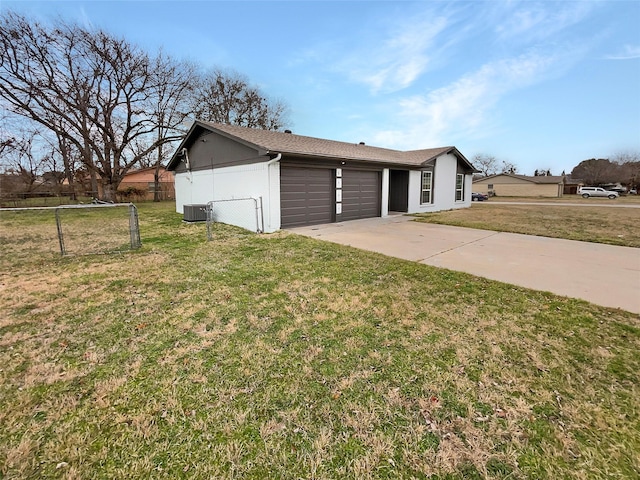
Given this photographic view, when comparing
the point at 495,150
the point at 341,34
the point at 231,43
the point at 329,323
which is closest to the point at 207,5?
the point at 231,43

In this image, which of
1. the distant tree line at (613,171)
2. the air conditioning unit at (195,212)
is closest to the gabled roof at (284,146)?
A: the air conditioning unit at (195,212)

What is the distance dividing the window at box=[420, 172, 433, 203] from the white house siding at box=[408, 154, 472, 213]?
0.24m

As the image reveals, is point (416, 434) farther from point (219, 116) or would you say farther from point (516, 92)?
point (219, 116)

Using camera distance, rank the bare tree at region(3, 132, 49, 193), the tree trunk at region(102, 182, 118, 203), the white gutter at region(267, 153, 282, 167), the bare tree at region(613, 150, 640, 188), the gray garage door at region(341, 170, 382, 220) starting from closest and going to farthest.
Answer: the white gutter at region(267, 153, 282, 167)
the gray garage door at region(341, 170, 382, 220)
the bare tree at region(3, 132, 49, 193)
the tree trunk at region(102, 182, 118, 203)
the bare tree at region(613, 150, 640, 188)

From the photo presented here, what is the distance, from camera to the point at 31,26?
60.1 ft

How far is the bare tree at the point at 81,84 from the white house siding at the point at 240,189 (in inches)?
496

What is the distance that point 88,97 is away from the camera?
67.3ft

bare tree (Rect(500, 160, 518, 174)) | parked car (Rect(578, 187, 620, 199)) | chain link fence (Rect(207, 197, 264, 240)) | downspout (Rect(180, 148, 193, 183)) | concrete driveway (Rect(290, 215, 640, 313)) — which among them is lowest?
concrete driveway (Rect(290, 215, 640, 313))

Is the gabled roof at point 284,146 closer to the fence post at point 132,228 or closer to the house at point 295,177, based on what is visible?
the house at point 295,177

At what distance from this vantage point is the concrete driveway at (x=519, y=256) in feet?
14.9

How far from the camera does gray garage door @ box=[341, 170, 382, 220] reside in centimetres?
1207

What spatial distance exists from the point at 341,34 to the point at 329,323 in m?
13.3

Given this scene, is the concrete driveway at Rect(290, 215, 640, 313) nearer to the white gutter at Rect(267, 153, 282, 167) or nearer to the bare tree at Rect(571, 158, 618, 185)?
the white gutter at Rect(267, 153, 282, 167)

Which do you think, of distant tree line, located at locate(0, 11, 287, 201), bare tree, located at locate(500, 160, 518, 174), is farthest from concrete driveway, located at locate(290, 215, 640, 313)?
bare tree, located at locate(500, 160, 518, 174)
